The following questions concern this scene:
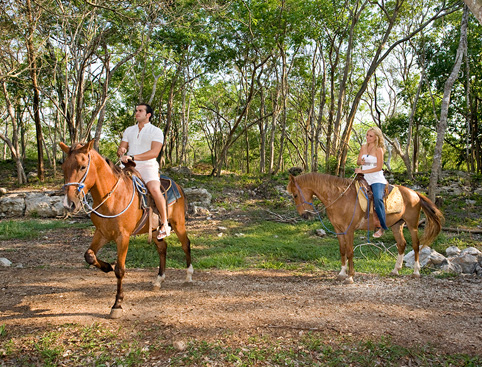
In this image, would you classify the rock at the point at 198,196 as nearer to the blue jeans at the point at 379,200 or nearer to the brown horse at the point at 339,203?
the brown horse at the point at 339,203

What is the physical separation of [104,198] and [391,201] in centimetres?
493

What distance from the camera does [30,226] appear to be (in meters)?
9.88

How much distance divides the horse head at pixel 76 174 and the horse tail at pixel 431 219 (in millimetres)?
6113

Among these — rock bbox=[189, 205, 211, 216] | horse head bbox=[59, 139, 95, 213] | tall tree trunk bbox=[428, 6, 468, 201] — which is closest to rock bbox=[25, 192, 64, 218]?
rock bbox=[189, 205, 211, 216]

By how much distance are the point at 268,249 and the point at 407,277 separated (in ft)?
11.2

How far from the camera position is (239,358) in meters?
3.02

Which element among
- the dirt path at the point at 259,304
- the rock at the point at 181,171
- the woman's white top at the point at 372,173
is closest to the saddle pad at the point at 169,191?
the dirt path at the point at 259,304

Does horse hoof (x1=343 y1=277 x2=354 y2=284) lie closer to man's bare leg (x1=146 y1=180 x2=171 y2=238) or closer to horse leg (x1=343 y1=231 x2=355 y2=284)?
horse leg (x1=343 y1=231 x2=355 y2=284)

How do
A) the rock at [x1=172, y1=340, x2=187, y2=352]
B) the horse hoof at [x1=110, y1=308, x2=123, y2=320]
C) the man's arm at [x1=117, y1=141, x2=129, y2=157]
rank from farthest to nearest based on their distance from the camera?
the man's arm at [x1=117, y1=141, x2=129, y2=157] < the horse hoof at [x1=110, y1=308, x2=123, y2=320] < the rock at [x1=172, y1=340, x2=187, y2=352]

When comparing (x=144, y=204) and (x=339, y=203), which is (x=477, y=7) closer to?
(x=339, y=203)

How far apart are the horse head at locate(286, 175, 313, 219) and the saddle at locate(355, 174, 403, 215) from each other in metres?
0.94

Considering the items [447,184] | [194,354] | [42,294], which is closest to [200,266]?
[42,294]

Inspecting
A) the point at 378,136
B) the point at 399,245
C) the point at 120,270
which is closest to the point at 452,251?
the point at 399,245

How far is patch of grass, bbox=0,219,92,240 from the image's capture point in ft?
28.6
